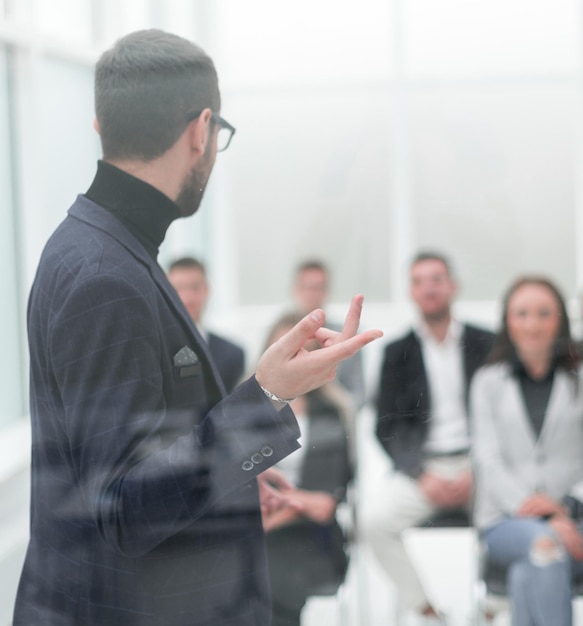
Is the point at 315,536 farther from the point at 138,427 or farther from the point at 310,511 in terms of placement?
the point at 138,427

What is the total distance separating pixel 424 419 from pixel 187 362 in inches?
10.1

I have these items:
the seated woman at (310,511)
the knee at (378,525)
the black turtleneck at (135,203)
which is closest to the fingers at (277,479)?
the seated woman at (310,511)

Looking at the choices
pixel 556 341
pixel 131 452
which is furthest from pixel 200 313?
pixel 556 341

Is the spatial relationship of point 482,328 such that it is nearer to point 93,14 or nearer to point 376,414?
point 376,414

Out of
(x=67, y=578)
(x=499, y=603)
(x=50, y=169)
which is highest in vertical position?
(x=50, y=169)

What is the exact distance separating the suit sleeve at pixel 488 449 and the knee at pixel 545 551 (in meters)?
0.06

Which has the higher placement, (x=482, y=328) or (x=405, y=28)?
(x=405, y=28)

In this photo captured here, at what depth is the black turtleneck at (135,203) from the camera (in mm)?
652

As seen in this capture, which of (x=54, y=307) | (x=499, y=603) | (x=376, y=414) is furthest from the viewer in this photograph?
(x=499, y=603)

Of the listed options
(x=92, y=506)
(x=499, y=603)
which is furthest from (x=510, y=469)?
(x=92, y=506)

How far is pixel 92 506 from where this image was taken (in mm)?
645

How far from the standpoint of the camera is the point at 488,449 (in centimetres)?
82

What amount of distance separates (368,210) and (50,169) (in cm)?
34

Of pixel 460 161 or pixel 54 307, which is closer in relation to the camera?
pixel 54 307
